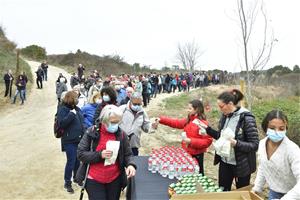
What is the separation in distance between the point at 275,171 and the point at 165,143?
24.3 ft

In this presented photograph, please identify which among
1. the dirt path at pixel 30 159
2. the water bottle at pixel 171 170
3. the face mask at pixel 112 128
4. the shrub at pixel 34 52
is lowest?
the dirt path at pixel 30 159

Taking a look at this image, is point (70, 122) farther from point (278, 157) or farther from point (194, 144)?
point (278, 157)

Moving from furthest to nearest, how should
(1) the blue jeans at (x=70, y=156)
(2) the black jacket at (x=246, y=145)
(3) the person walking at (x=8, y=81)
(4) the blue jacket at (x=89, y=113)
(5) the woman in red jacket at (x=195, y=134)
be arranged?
(3) the person walking at (x=8, y=81)
(4) the blue jacket at (x=89, y=113)
(1) the blue jeans at (x=70, y=156)
(5) the woman in red jacket at (x=195, y=134)
(2) the black jacket at (x=246, y=145)

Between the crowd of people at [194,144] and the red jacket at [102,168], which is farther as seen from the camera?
the red jacket at [102,168]

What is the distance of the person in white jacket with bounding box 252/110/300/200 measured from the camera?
3028mm

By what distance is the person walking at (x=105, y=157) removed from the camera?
3.69 m

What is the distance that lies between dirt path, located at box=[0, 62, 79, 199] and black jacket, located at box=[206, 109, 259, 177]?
333 centimetres

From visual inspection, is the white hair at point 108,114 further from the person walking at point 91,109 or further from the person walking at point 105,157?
the person walking at point 91,109

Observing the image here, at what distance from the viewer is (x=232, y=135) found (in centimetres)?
381

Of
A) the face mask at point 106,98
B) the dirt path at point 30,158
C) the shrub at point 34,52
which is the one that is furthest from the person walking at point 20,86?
the shrub at point 34,52

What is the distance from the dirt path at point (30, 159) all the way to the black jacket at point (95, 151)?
9.21 ft

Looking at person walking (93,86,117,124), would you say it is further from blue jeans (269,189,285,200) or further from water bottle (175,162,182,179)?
blue jeans (269,189,285,200)

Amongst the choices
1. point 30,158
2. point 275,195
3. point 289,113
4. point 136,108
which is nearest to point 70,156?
point 136,108

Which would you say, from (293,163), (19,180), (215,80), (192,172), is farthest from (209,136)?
(215,80)
